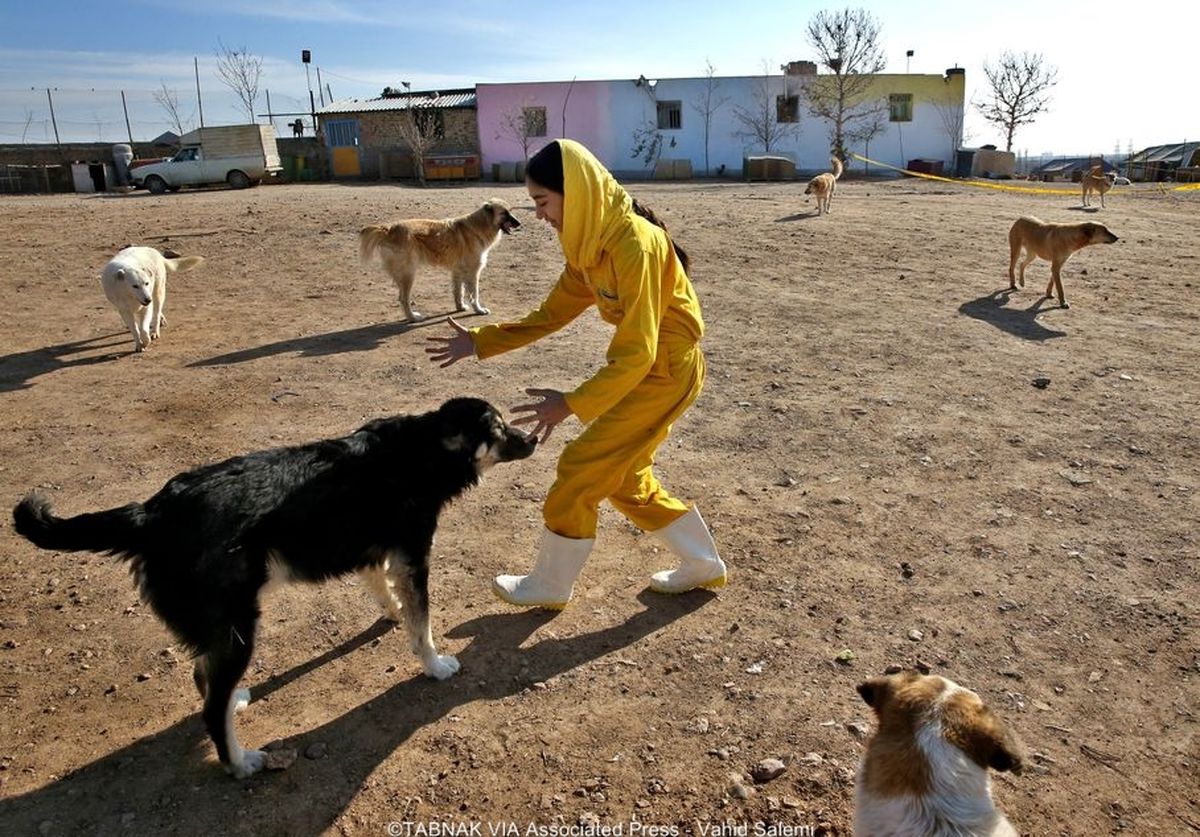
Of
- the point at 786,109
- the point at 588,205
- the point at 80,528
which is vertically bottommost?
the point at 80,528

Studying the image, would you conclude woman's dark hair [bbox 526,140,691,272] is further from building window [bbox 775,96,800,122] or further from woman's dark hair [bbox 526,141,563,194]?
building window [bbox 775,96,800,122]

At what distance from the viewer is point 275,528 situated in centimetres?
287

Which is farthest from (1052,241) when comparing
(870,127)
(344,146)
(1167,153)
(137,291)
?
(1167,153)

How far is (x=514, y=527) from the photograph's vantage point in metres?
4.66

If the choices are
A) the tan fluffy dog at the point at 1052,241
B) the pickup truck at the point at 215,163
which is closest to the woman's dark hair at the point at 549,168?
the tan fluffy dog at the point at 1052,241

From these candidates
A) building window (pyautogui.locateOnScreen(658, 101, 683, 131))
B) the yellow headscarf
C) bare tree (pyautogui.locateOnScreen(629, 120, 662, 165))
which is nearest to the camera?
the yellow headscarf

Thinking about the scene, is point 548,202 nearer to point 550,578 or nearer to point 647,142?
point 550,578

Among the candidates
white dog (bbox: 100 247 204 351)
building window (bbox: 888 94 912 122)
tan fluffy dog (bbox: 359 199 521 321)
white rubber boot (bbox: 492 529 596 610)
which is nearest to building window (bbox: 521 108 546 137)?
building window (bbox: 888 94 912 122)

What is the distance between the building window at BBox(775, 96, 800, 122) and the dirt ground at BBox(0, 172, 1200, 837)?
119ft

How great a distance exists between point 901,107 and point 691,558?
151 feet

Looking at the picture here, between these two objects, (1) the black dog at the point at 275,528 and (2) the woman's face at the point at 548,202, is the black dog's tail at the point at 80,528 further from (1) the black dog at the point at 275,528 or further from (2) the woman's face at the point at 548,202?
(2) the woman's face at the point at 548,202

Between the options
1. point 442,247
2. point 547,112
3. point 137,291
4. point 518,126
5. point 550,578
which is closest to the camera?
point 550,578

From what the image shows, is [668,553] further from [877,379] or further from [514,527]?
[877,379]

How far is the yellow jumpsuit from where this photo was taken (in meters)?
3.11
